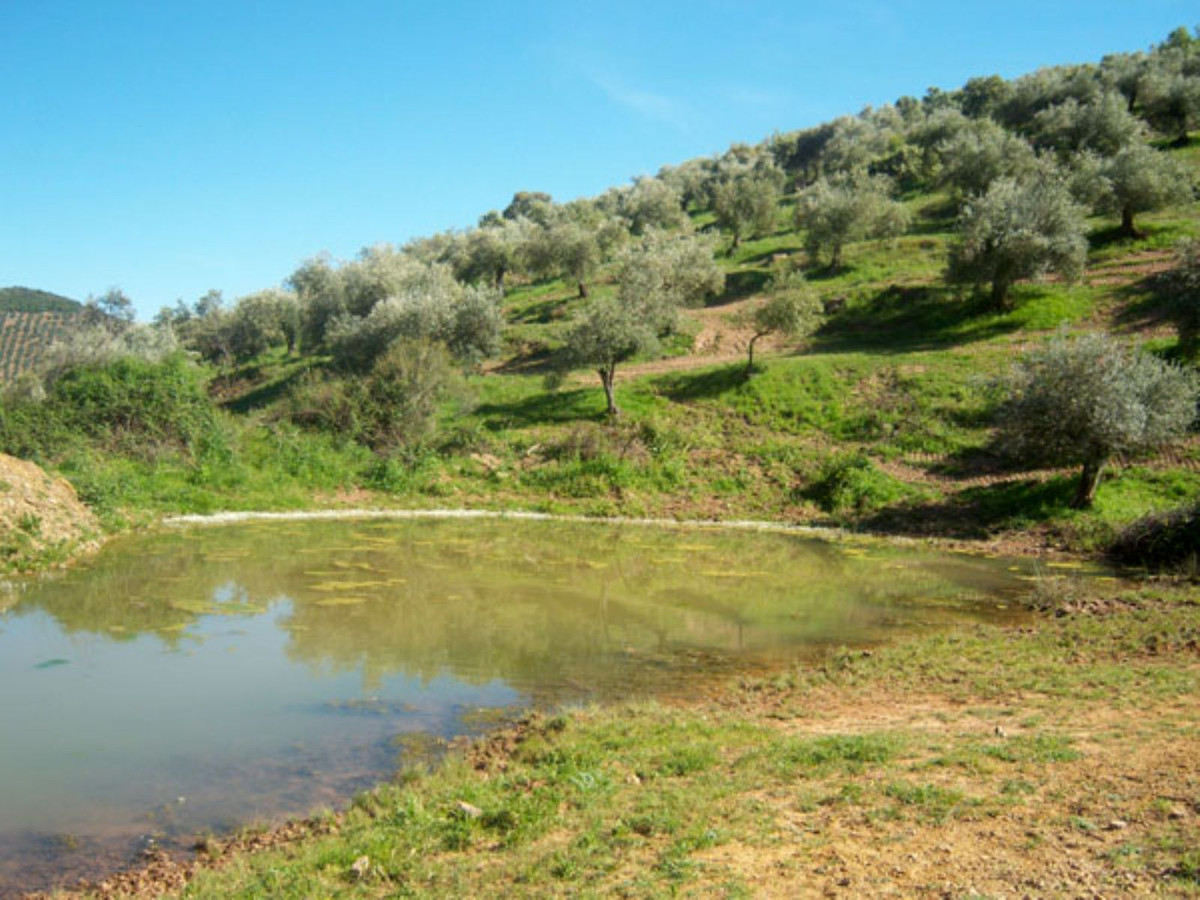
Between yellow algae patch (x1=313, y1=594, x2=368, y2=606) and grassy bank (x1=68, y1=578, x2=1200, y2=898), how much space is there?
26.3 feet

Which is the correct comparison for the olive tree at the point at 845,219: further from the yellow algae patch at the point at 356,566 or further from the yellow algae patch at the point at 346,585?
the yellow algae patch at the point at 346,585

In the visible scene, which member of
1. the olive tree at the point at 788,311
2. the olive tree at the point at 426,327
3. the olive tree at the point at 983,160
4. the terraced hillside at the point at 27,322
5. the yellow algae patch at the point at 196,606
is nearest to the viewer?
the yellow algae patch at the point at 196,606

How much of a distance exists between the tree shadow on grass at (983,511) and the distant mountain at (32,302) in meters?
172

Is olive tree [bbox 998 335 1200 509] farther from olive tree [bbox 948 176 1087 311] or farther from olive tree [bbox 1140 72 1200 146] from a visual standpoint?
olive tree [bbox 1140 72 1200 146]

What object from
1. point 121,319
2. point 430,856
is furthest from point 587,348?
point 121,319

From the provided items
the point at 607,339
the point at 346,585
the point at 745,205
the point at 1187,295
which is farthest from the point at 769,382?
the point at 745,205

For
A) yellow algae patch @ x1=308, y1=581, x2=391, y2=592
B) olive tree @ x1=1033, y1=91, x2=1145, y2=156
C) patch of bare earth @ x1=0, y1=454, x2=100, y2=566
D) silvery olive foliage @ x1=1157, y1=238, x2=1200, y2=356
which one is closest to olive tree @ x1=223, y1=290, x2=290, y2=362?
patch of bare earth @ x1=0, y1=454, x2=100, y2=566

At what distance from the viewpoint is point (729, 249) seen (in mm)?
73562

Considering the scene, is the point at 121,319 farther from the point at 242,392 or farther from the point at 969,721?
the point at 969,721

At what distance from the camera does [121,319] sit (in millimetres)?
81750

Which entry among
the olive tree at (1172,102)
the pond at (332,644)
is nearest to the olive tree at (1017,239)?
the pond at (332,644)

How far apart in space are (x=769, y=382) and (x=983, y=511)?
14.4 meters

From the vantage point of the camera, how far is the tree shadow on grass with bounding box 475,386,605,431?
39094 millimetres

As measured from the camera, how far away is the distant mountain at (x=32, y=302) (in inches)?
6014
